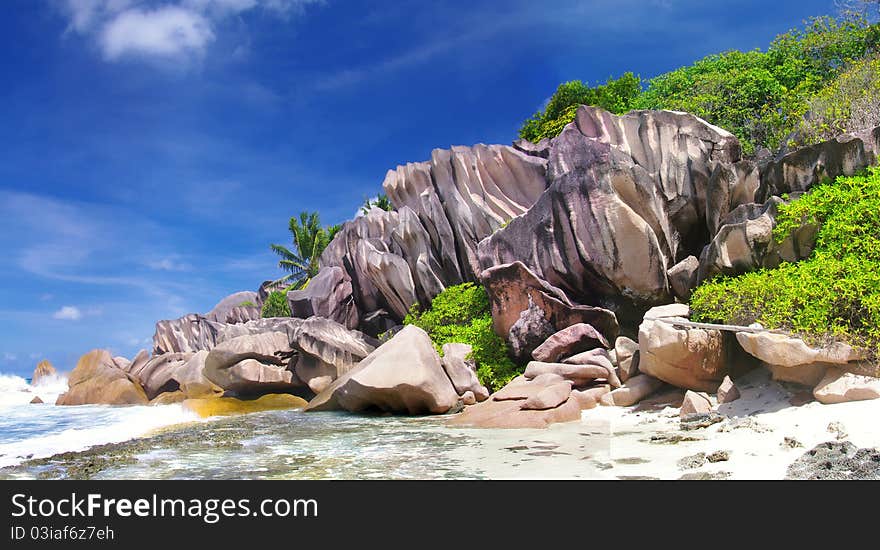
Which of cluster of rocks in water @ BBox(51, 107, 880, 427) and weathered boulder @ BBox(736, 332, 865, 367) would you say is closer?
weathered boulder @ BBox(736, 332, 865, 367)

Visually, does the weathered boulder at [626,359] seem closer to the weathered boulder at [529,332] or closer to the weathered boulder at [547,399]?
the weathered boulder at [547,399]

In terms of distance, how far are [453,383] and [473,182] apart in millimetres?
9132

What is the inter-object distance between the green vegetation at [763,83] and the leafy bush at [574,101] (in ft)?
0.27

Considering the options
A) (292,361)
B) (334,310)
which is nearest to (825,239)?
(292,361)

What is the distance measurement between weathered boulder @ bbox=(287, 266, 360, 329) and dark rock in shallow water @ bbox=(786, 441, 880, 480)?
17.9 m

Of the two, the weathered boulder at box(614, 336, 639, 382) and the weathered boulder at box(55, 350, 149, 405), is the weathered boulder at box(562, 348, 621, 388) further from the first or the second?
the weathered boulder at box(55, 350, 149, 405)

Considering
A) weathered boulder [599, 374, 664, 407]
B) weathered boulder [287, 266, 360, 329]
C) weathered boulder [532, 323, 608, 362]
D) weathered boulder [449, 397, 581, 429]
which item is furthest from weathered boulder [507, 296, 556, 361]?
weathered boulder [287, 266, 360, 329]

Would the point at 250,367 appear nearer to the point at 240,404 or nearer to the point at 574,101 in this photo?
the point at 240,404

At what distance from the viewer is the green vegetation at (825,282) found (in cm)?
736

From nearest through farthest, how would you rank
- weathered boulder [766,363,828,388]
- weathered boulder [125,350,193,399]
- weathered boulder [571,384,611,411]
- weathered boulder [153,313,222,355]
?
weathered boulder [766,363,828,388] → weathered boulder [571,384,611,411] → weathered boulder [125,350,193,399] → weathered boulder [153,313,222,355]

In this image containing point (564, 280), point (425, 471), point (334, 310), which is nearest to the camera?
point (425, 471)

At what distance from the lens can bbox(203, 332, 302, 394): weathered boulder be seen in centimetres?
1608

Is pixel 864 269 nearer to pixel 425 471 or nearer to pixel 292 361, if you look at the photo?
pixel 425 471

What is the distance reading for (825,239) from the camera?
913cm
